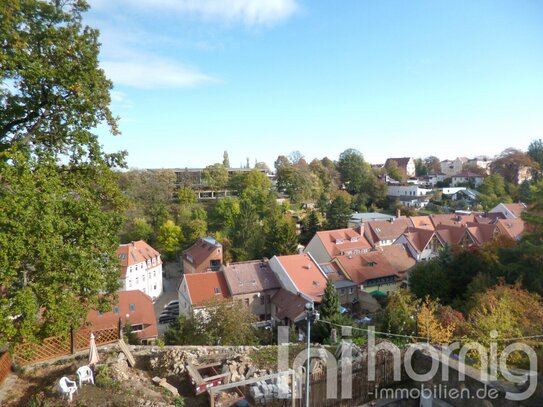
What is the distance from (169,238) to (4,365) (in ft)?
104

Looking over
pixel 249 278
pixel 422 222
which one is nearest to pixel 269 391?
pixel 249 278

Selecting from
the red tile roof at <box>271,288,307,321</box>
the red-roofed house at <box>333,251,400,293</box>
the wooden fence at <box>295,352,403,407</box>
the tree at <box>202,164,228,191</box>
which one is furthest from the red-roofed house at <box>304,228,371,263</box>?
the wooden fence at <box>295,352,403,407</box>

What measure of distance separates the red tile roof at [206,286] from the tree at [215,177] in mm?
30244

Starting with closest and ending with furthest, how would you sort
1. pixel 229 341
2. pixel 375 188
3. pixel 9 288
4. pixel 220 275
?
pixel 9 288 < pixel 229 341 < pixel 220 275 < pixel 375 188

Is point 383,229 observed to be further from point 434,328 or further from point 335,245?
point 434,328

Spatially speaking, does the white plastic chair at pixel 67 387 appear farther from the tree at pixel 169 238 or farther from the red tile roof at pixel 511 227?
the red tile roof at pixel 511 227

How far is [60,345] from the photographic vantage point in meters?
9.85

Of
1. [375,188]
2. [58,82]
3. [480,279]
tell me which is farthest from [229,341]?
[375,188]

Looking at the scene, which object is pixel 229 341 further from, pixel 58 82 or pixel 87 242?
pixel 58 82

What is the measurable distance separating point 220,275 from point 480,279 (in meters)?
16.9

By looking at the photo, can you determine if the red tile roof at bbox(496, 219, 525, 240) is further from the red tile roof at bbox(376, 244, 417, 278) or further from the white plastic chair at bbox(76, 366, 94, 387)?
the white plastic chair at bbox(76, 366, 94, 387)

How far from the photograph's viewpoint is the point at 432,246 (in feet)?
115

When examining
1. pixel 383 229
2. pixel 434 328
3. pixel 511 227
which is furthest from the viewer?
pixel 383 229

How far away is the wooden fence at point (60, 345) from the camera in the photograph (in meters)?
9.29
